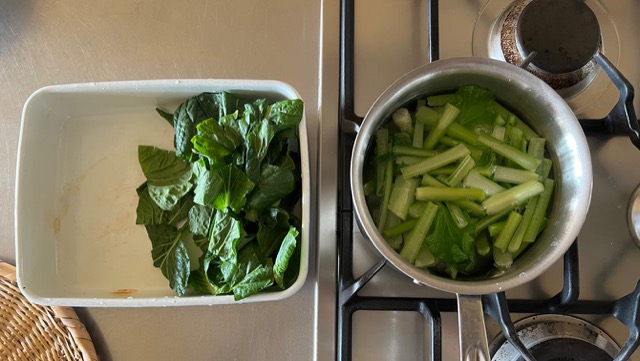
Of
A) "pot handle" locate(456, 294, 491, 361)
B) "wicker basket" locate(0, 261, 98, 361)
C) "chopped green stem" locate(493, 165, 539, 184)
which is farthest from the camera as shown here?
"wicker basket" locate(0, 261, 98, 361)

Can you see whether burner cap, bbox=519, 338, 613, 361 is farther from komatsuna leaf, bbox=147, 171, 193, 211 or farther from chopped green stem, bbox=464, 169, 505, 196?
komatsuna leaf, bbox=147, 171, 193, 211

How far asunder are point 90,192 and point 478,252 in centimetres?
55

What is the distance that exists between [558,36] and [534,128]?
113 millimetres

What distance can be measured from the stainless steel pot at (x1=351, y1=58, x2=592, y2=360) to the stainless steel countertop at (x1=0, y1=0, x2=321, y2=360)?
0.20 meters

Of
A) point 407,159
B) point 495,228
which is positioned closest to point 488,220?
point 495,228

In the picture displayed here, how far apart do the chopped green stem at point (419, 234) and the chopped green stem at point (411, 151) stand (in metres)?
0.06

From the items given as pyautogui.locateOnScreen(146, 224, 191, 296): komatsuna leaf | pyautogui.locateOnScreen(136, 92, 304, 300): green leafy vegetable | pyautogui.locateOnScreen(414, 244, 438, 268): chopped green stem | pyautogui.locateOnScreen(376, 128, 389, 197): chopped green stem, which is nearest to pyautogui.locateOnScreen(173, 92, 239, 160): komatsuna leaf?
pyautogui.locateOnScreen(136, 92, 304, 300): green leafy vegetable

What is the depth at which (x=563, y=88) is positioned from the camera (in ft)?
2.24

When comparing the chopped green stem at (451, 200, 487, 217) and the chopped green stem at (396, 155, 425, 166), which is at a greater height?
the chopped green stem at (396, 155, 425, 166)

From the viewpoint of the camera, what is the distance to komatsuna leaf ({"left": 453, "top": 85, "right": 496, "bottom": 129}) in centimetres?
64

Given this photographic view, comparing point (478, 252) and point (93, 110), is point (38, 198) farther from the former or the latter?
point (478, 252)

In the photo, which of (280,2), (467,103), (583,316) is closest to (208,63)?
(280,2)

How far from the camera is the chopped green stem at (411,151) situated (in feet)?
2.09

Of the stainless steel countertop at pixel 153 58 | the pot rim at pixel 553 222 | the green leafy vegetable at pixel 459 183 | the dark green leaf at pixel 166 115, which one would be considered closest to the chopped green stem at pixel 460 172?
the green leafy vegetable at pixel 459 183
